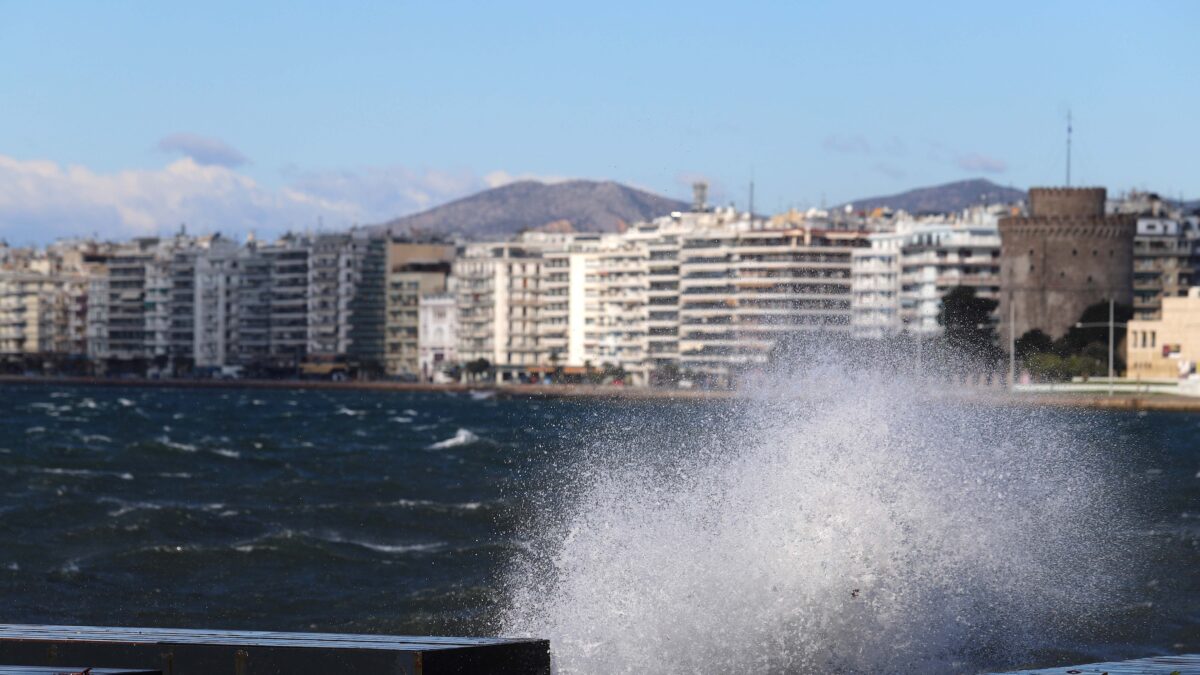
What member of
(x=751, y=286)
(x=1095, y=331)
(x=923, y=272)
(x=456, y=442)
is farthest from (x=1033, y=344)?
(x=456, y=442)

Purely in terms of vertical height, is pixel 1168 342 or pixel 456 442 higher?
pixel 1168 342

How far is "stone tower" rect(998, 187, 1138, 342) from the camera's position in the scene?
495ft

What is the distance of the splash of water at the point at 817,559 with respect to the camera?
19812 millimetres

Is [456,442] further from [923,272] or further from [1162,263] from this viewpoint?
[1162,263]

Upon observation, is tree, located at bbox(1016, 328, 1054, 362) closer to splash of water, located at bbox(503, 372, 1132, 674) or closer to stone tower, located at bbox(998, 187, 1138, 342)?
stone tower, located at bbox(998, 187, 1138, 342)

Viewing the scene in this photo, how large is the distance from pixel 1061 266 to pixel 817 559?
135 m

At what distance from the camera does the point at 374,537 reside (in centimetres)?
3478

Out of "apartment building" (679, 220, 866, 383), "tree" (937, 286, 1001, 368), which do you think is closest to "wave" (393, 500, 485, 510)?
"tree" (937, 286, 1001, 368)

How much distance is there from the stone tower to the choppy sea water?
87.7 m

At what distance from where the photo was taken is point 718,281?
173 m

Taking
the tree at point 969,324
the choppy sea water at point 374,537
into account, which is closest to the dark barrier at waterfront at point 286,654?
the choppy sea water at point 374,537

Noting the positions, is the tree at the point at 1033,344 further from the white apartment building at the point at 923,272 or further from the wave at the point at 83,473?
the wave at the point at 83,473

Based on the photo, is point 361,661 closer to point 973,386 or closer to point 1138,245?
point 973,386

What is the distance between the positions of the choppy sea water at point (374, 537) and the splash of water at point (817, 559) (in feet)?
0.42
